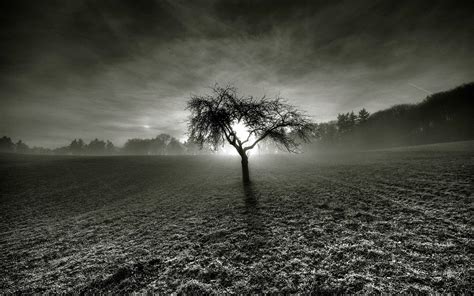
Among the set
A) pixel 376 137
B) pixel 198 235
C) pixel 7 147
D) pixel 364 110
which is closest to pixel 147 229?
pixel 198 235

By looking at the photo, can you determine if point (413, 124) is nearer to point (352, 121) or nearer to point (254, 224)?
point (352, 121)

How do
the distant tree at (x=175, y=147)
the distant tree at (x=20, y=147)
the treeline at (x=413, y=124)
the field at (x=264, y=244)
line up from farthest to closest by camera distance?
the distant tree at (x=20, y=147) < the distant tree at (x=175, y=147) < the treeline at (x=413, y=124) < the field at (x=264, y=244)

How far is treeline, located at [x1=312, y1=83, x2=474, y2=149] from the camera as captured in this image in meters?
55.2

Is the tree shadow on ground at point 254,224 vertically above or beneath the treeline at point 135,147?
beneath

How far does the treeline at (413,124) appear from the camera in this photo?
55250mm

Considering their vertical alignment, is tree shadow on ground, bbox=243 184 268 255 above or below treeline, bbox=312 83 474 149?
below

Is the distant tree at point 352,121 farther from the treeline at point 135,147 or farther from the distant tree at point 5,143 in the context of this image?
the distant tree at point 5,143

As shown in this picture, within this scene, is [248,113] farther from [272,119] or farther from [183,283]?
[183,283]

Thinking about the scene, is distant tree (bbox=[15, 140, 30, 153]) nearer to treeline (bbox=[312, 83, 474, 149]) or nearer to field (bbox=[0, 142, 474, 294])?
field (bbox=[0, 142, 474, 294])

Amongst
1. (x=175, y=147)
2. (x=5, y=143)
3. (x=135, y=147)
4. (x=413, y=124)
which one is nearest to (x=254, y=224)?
(x=413, y=124)

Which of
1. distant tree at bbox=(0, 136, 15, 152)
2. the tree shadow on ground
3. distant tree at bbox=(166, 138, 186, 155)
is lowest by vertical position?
the tree shadow on ground

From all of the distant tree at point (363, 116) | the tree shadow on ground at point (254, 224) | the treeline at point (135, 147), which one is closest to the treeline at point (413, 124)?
the distant tree at point (363, 116)

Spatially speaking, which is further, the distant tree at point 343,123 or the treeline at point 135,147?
the treeline at point 135,147

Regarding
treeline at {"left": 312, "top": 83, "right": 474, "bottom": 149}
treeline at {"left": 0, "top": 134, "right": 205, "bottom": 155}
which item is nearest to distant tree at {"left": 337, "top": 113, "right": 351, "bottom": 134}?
treeline at {"left": 312, "top": 83, "right": 474, "bottom": 149}
